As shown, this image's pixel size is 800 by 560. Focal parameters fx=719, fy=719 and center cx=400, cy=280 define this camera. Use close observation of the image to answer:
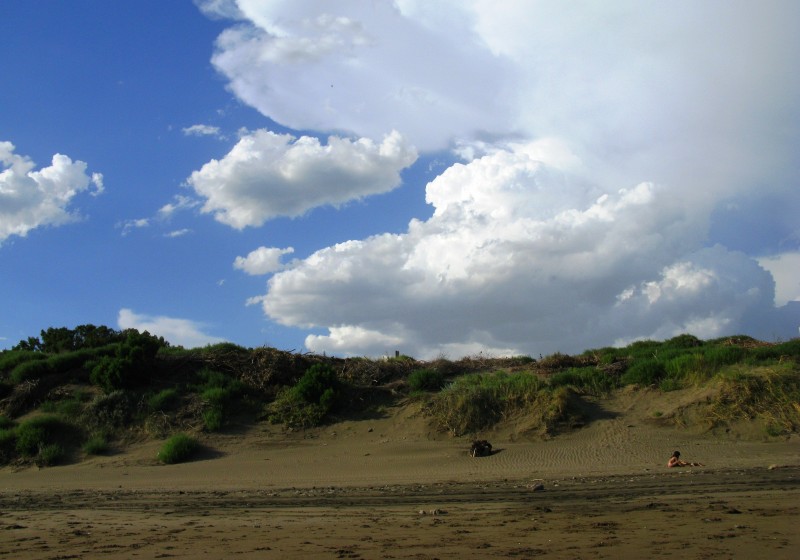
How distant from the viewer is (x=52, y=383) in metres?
26.1

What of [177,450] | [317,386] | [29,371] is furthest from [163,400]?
[29,371]

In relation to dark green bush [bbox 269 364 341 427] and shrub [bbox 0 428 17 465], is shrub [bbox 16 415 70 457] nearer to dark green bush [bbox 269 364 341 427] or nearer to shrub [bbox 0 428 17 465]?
shrub [bbox 0 428 17 465]

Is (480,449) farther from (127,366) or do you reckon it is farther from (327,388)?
(127,366)

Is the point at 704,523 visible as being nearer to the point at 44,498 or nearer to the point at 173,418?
the point at 44,498

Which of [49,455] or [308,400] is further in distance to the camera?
[308,400]

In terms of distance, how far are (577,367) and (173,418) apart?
46.2 ft

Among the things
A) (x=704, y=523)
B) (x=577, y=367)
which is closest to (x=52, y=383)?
(x=577, y=367)

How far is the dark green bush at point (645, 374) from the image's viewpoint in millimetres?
22891

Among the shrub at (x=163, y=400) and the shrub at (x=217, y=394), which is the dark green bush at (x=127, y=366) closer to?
the shrub at (x=163, y=400)

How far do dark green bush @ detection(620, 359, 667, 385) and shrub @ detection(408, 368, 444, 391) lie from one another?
6.30 m

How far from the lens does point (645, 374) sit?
23000 millimetres

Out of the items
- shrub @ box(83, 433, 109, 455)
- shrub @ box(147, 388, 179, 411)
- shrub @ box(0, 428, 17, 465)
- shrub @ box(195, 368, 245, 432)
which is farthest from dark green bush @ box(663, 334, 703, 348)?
shrub @ box(0, 428, 17, 465)

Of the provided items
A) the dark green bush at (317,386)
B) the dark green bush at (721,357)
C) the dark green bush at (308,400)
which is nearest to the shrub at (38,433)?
the dark green bush at (308,400)

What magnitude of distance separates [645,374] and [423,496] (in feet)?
39.8
